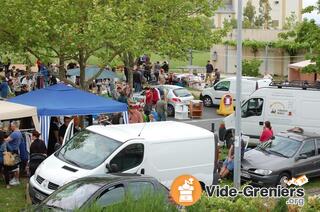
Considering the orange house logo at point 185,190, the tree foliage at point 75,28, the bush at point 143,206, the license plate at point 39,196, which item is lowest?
the license plate at point 39,196

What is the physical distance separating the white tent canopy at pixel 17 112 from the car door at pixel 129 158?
4042 mm

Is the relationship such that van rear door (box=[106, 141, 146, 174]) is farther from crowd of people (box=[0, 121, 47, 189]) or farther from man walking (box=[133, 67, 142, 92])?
man walking (box=[133, 67, 142, 92])

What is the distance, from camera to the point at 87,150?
45.4 ft

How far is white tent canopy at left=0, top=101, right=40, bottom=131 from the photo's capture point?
16.0 metres

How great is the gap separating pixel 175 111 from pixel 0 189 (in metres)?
15.3

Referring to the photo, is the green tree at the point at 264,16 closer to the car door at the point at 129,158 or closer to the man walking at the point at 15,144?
the man walking at the point at 15,144

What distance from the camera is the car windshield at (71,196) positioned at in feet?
33.1

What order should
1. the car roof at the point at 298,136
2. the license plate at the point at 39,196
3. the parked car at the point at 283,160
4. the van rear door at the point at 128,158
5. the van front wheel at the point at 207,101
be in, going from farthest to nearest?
the van front wheel at the point at 207,101
the car roof at the point at 298,136
the parked car at the point at 283,160
the van rear door at the point at 128,158
the license plate at the point at 39,196

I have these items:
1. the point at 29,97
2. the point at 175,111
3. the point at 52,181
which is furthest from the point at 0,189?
the point at 175,111

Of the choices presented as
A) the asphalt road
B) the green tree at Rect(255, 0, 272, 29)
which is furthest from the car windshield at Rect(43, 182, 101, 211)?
the green tree at Rect(255, 0, 272, 29)

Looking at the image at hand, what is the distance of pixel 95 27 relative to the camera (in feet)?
61.5

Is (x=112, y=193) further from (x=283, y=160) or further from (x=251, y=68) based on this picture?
(x=251, y=68)

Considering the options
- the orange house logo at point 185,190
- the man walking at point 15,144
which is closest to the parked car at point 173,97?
the man walking at point 15,144

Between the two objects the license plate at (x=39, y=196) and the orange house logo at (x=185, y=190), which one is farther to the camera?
the license plate at (x=39, y=196)
